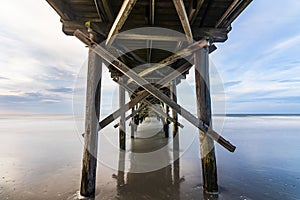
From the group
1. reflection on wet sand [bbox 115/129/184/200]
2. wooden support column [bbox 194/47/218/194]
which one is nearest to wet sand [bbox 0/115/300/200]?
reflection on wet sand [bbox 115/129/184/200]

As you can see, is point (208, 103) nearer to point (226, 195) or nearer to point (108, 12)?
point (226, 195)

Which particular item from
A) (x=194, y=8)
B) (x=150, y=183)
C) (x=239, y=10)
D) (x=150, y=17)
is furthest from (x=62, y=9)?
(x=150, y=183)

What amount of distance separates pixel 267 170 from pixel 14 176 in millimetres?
6111

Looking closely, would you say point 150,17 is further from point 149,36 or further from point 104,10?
point 104,10

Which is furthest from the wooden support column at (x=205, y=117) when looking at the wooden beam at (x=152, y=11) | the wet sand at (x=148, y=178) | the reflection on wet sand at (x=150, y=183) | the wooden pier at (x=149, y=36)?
the wooden beam at (x=152, y=11)

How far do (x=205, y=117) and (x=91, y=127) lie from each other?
1.85 meters

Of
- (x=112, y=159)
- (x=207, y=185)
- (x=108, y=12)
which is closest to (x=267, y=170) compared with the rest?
(x=207, y=185)

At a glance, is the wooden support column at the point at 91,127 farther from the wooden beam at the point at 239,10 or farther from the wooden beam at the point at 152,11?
the wooden beam at the point at 239,10

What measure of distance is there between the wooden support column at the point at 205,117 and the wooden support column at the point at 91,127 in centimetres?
170

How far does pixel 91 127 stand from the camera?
278 cm

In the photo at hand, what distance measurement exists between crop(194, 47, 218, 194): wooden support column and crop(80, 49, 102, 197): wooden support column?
170cm

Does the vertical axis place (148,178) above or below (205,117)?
below

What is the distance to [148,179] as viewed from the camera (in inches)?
141

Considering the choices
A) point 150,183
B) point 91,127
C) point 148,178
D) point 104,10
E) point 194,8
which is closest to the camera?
point 194,8
